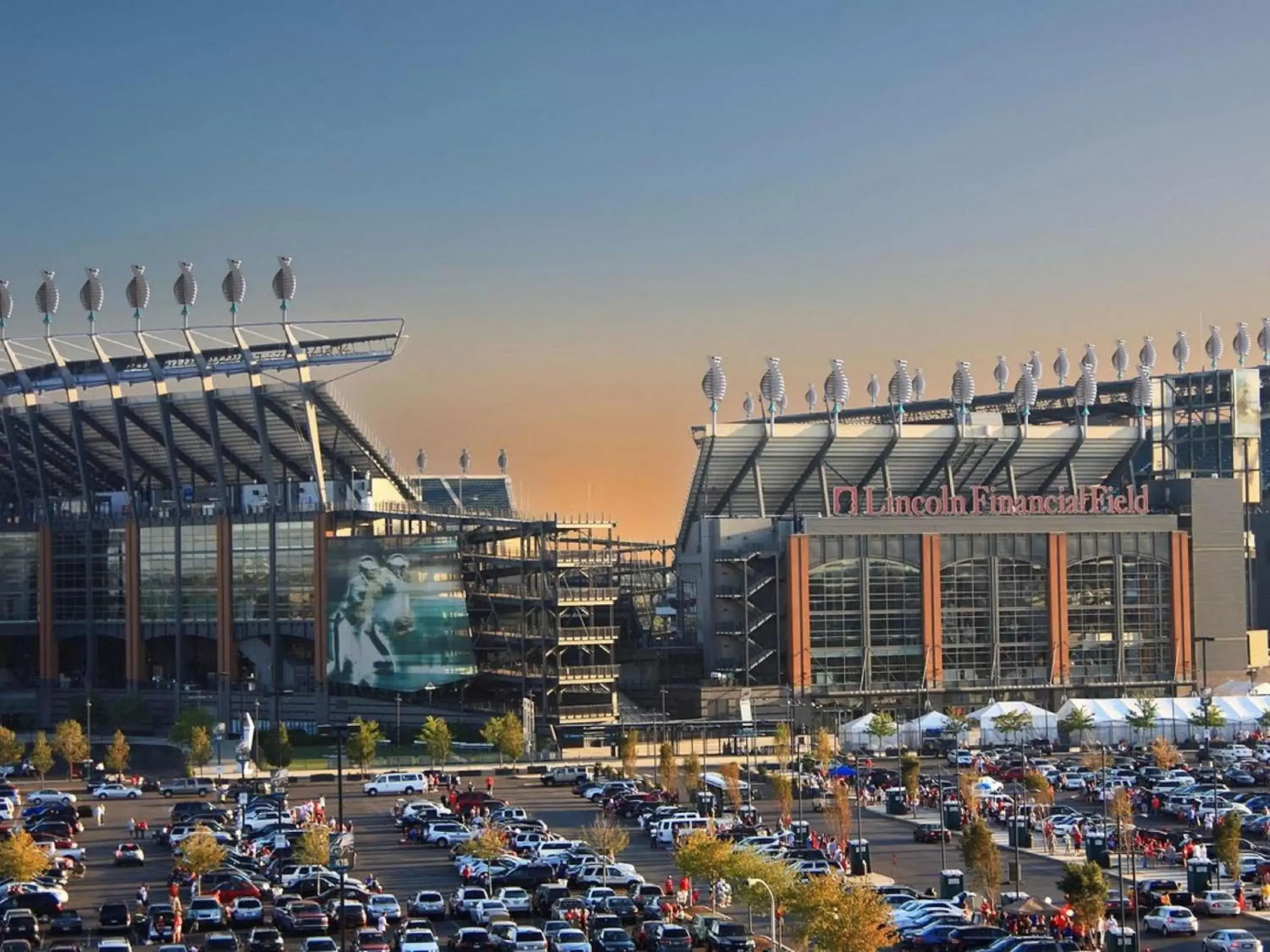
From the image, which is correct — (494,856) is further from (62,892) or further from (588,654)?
(588,654)

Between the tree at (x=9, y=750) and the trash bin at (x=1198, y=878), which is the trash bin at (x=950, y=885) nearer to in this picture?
the trash bin at (x=1198, y=878)

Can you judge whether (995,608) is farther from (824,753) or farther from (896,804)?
(896,804)

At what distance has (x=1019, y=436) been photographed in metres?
152

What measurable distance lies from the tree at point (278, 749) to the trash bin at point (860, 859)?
148 feet

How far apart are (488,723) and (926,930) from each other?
194 feet

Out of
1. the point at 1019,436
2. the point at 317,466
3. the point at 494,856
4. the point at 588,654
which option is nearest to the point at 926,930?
the point at 494,856

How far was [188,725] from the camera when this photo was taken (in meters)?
119

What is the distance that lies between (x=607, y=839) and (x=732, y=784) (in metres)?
18.1

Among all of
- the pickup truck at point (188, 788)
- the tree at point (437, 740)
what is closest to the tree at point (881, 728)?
the tree at point (437, 740)

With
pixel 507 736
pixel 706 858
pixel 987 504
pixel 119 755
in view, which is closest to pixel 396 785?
pixel 507 736

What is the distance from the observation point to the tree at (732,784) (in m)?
88.1

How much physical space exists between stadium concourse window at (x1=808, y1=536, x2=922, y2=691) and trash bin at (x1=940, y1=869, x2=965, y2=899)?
2557 inches

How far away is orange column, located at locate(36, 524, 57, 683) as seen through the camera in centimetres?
14262

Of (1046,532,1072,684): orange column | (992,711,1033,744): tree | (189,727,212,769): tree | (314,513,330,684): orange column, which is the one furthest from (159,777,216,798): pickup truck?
(1046,532,1072,684): orange column
